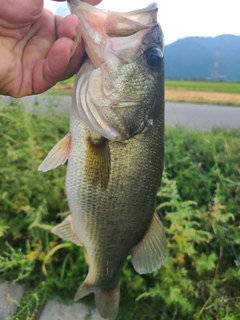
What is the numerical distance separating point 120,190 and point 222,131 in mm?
4086

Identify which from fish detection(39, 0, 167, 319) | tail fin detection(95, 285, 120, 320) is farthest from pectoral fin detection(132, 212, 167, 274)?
tail fin detection(95, 285, 120, 320)

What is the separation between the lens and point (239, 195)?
331 centimetres

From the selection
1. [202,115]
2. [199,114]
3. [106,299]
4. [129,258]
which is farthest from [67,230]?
[199,114]

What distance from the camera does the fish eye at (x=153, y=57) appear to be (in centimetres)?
141

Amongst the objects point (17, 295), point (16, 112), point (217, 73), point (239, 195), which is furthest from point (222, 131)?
point (17, 295)

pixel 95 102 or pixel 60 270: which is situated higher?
pixel 95 102

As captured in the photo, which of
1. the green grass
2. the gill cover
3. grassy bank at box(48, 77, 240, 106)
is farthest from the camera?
grassy bank at box(48, 77, 240, 106)

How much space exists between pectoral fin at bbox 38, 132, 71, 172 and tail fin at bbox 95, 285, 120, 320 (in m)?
0.67

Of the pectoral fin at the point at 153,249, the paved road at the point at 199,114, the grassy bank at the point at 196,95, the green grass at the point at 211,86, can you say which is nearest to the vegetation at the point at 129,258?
the pectoral fin at the point at 153,249

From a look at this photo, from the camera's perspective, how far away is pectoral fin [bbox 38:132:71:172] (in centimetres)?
148

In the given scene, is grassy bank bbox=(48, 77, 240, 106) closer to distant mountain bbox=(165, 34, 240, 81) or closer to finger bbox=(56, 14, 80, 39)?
distant mountain bbox=(165, 34, 240, 81)

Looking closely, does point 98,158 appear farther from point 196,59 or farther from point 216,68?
point 196,59

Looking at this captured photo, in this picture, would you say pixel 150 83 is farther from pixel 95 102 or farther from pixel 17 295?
Answer: pixel 17 295

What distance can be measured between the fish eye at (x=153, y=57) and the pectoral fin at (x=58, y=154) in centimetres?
44
